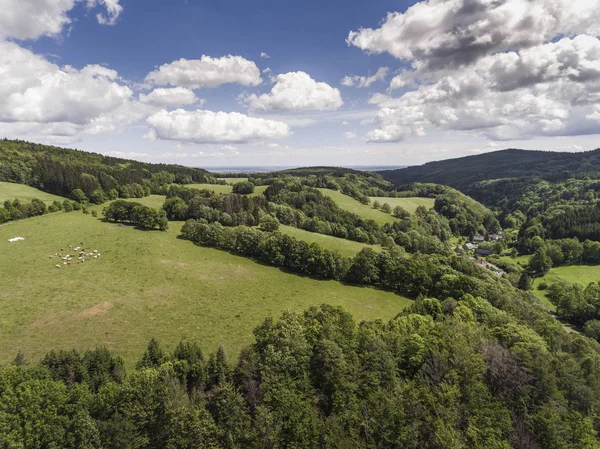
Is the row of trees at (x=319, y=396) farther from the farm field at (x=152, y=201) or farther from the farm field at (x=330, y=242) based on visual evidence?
the farm field at (x=152, y=201)

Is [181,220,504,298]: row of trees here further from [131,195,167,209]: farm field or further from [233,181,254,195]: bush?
[233,181,254,195]: bush

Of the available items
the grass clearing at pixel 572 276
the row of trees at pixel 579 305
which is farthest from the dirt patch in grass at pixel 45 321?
the grass clearing at pixel 572 276

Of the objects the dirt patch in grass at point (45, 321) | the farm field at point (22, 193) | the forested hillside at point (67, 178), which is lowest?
the dirt patch in grass at point (45, 321)

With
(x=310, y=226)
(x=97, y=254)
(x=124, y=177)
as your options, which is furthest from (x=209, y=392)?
(x=124, y=177)

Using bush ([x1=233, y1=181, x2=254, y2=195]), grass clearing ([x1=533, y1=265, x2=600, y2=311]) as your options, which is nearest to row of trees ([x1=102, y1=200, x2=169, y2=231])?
bush ([x1=233, y1=181, x2=254, y2=195])

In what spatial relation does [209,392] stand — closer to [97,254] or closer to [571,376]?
[571,376]

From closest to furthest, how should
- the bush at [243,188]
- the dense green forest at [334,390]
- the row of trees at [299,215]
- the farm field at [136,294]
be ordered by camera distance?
the dense green forest at [334,390]
the farm field at [136,294]
the row of trees at [299,215]
the bush at [243,188]

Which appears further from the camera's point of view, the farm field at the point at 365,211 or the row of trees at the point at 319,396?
the farm field at the point at 365,211

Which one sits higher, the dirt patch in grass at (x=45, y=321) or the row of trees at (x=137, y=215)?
the row of trees at (x=137, y=215)
